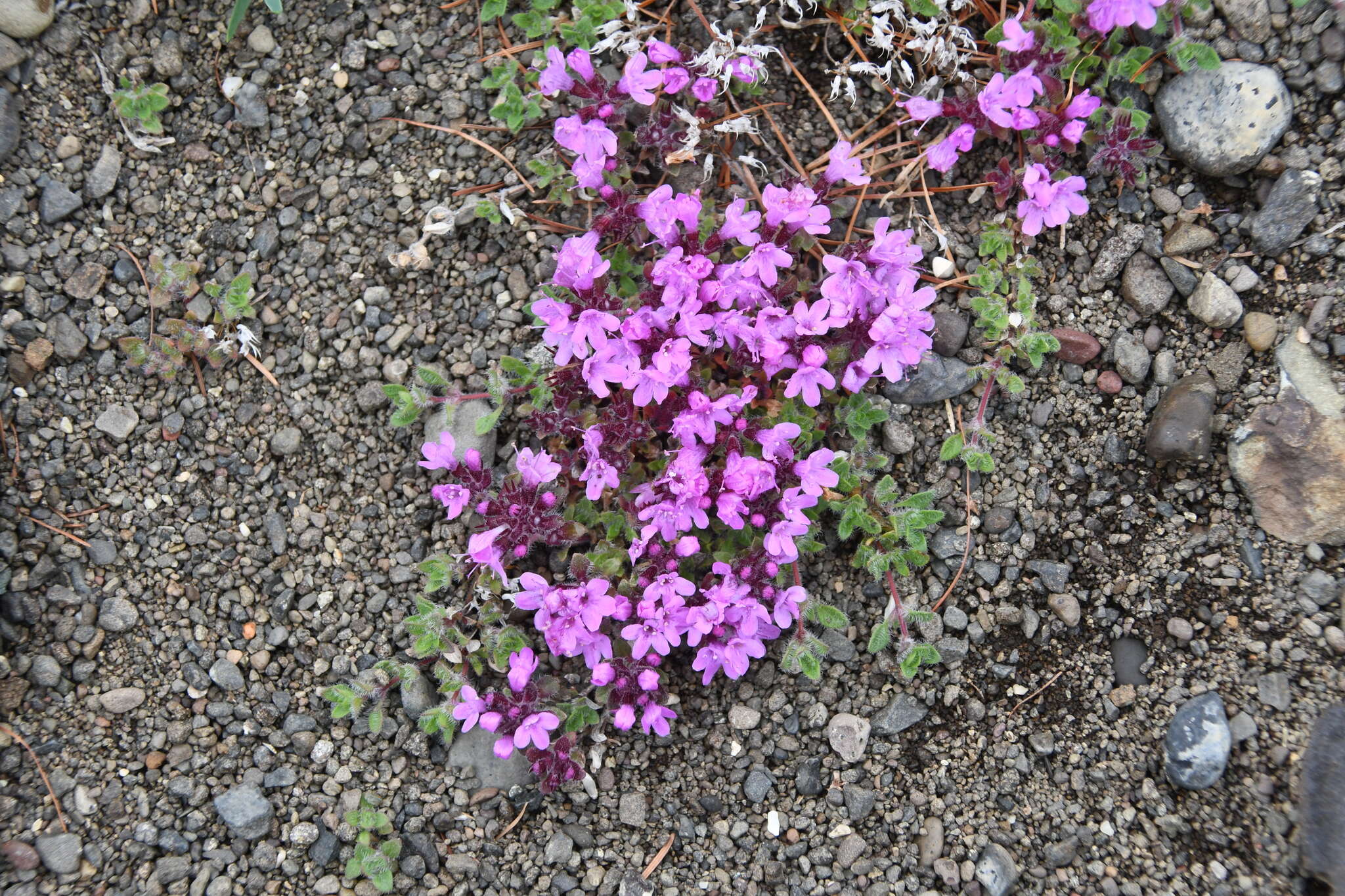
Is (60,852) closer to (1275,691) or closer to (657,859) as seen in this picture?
(657,859)

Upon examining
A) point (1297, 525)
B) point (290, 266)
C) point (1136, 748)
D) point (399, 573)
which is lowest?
point (1136, 748)

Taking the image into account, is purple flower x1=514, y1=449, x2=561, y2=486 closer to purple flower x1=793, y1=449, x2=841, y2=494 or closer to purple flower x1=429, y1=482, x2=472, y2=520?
purple flower x1=429, y1=482, x2=472, y2=520

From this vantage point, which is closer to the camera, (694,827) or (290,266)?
(694,827)

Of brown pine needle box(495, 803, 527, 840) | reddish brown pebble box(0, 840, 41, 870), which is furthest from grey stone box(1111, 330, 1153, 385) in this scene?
reddish brown pebble box(0, 840, 41, 870)

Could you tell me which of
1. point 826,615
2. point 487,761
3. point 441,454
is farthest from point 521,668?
point 826,615

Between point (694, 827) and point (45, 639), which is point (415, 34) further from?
point (694, 827)

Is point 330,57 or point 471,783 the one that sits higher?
point 330,57

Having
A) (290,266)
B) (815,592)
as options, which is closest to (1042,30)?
(815,592)
